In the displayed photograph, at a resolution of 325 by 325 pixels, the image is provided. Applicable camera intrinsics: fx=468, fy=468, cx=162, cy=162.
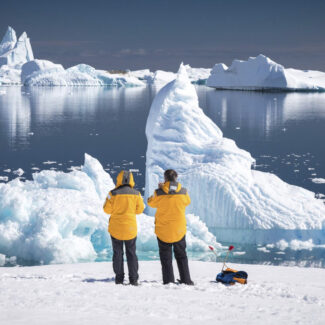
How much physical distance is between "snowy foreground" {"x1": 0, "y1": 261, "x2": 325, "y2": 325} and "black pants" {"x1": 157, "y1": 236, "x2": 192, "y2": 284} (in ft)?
0.54

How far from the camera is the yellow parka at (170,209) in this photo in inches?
193

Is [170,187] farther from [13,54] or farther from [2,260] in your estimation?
[13,54]

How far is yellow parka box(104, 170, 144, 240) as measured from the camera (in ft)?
16.2

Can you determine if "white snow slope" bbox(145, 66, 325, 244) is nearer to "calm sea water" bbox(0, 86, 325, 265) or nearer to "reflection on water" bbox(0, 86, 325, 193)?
"calm sea water" bbox(0, 86, 325, 265)

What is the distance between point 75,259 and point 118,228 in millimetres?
4598

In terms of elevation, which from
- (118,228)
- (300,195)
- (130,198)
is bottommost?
(300,195)

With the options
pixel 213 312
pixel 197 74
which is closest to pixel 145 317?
pixel 213 312

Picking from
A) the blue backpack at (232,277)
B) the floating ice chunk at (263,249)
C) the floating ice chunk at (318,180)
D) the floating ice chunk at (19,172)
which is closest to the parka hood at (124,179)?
the blue backpack at (232,277)

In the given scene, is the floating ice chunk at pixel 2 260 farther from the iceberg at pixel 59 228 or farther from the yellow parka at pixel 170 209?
the yellow parka at pixel 170 209

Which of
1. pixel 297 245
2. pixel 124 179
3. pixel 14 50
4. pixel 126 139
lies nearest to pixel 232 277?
pixel 124 179

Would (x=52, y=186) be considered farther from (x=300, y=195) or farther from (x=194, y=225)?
(x=300, y=195)

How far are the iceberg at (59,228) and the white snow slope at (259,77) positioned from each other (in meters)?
70.9

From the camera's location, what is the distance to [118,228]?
503 cm

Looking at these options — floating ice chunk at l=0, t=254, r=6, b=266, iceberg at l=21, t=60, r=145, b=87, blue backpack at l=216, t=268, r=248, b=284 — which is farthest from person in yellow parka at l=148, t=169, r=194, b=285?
iceberg at l=21, t=60, r=145, b=87
